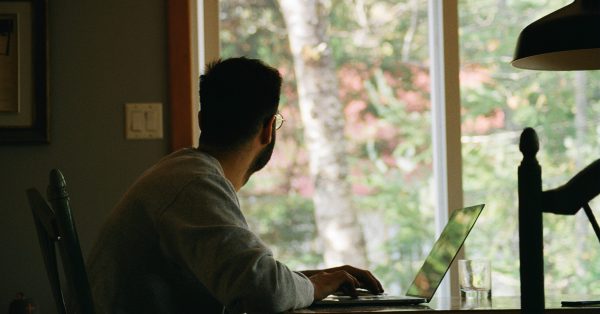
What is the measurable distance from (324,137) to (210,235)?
1.51m

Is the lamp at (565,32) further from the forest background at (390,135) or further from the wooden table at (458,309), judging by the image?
the forest background at (390,135)

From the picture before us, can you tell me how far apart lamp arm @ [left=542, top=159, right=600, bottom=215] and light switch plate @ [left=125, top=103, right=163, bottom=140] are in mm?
1940

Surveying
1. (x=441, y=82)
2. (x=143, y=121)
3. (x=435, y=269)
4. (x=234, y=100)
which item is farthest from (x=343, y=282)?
(x=441, y=82)

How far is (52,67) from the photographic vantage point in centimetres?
292

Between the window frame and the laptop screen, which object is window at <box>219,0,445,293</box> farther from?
the laptop screen

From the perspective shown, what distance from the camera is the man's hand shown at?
189cm

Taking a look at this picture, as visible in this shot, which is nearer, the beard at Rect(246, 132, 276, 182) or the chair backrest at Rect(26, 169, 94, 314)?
the chair backrest at Rect(26, 169, 94, 314)

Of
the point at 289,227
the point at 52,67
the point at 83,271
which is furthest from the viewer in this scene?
the point at 289,227

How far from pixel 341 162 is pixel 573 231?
84cm

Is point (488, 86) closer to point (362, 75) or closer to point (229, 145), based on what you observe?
point (362, 75)

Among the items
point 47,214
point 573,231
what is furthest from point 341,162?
point 47,214

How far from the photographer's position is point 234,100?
77.4 inches

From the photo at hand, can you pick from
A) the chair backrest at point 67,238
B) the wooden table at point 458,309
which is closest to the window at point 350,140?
the wooden table at point 458,309

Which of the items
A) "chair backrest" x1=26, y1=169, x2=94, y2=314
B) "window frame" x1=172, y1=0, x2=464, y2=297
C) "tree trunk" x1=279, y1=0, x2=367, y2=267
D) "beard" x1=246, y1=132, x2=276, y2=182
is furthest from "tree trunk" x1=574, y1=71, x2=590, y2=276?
"chair backrest" x1=26, y1=169, x2=94, y2=314
